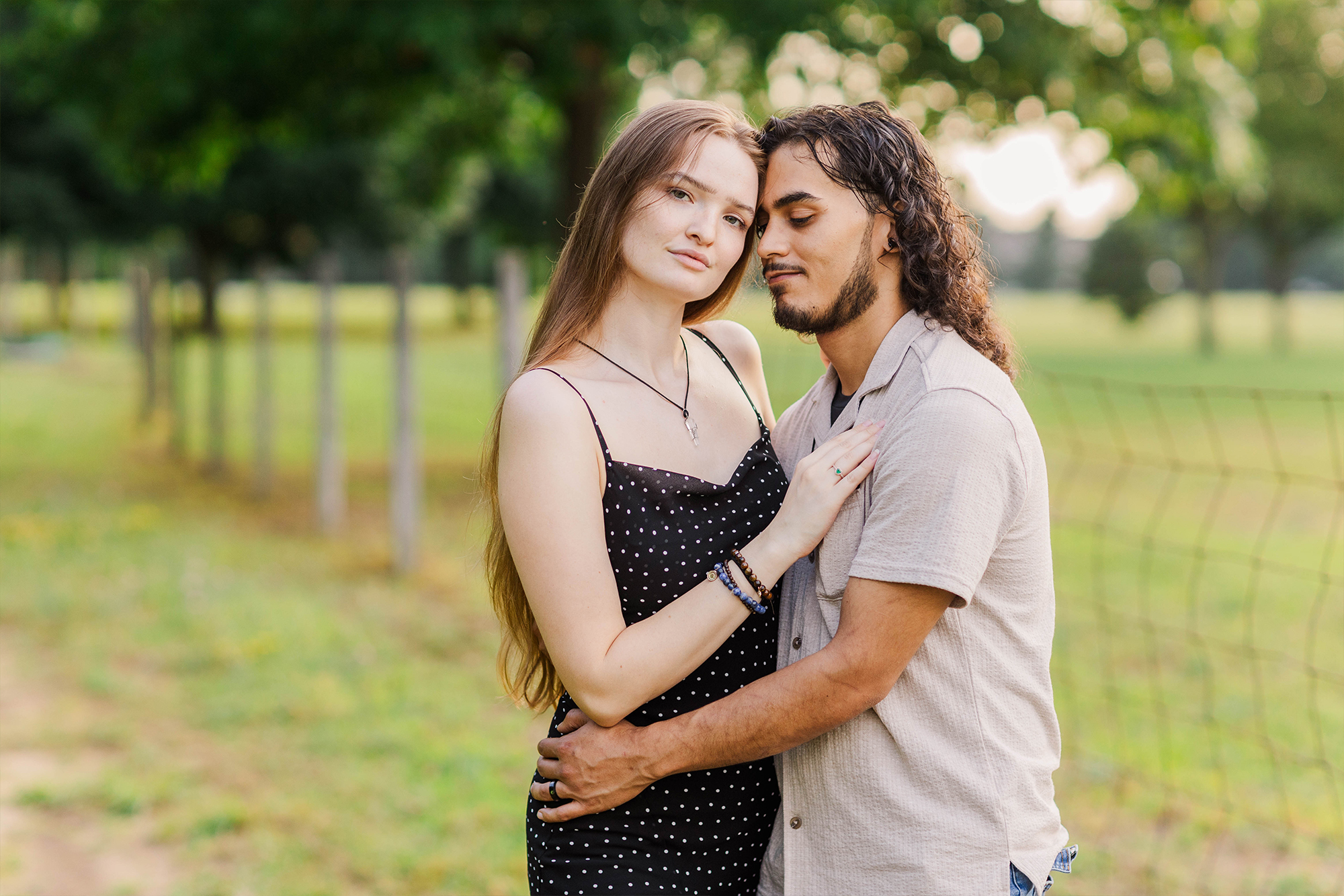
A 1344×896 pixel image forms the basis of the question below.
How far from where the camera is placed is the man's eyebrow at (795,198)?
2.12 metres

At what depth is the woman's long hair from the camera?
7.11 ft

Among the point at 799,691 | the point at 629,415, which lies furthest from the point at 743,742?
the point at 629,415

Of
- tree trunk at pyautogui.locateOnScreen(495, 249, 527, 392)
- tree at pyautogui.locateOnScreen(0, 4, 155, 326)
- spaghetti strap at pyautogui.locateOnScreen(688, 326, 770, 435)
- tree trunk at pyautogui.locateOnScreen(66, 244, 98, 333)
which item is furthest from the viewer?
tree trunk at pyautogui.locateOnScreen(66, 244, 98, 333)

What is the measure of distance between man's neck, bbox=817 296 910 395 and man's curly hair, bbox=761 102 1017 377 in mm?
38

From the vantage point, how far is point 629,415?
2150 mm

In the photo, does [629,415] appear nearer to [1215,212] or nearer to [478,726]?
[478,726]

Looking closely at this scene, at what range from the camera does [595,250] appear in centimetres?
223

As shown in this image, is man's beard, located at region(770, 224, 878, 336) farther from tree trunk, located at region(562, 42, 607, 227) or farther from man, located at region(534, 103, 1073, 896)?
tree trunk, located at region(562, 42, 607, 227)

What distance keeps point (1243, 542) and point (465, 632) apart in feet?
21.8

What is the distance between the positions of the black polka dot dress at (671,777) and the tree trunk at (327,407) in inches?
286

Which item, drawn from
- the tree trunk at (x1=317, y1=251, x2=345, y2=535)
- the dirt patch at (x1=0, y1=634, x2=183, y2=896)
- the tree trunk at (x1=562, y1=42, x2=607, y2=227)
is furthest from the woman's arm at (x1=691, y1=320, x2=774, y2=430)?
the tree trunk at (x1=562, y1=42, x2=607, y2=227)

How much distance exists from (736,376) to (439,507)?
27.8 ft

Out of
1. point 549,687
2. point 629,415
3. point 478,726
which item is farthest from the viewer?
point 478,726

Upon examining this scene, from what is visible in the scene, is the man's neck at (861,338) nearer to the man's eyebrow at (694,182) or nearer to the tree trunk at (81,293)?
the man's eyebrow at (694,182)
